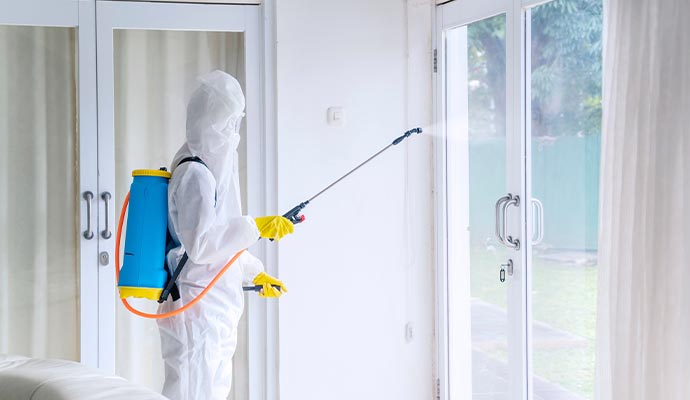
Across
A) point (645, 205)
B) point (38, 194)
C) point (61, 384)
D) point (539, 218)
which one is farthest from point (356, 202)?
point (61, 384)

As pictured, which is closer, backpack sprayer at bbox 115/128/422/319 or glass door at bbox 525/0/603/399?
backpack sprayer at bbox 115/128/422/319

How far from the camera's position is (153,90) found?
3.78 metres

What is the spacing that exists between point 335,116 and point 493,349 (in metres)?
1.28

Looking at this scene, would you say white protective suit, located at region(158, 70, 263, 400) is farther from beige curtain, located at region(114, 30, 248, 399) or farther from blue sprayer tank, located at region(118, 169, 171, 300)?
beige curtain, located at region(114, 30, 248, 399)

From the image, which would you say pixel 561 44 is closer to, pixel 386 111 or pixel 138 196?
pixel 386 111

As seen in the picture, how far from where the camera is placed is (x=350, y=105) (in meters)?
3.85

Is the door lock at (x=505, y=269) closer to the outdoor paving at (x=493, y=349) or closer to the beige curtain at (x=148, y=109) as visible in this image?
the outdoor paving at (x=493, y=349)

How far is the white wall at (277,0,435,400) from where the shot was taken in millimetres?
3801

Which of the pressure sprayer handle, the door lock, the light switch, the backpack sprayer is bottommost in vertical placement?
the pressure sprayer handle

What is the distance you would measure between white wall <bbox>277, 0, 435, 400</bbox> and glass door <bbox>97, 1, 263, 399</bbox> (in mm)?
178

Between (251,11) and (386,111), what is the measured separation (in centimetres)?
79

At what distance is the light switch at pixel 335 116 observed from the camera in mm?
3814

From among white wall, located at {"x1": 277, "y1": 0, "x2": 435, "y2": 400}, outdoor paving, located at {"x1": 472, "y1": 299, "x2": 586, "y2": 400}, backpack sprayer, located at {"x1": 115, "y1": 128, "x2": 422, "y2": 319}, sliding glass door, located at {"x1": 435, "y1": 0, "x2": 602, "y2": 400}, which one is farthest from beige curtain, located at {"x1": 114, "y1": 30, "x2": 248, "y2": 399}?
outdoor paving, located at {"x1": 472, "y1": 299, "x2": 586, "y2": 400}

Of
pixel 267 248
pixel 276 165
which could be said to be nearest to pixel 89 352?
pixel 267 248
